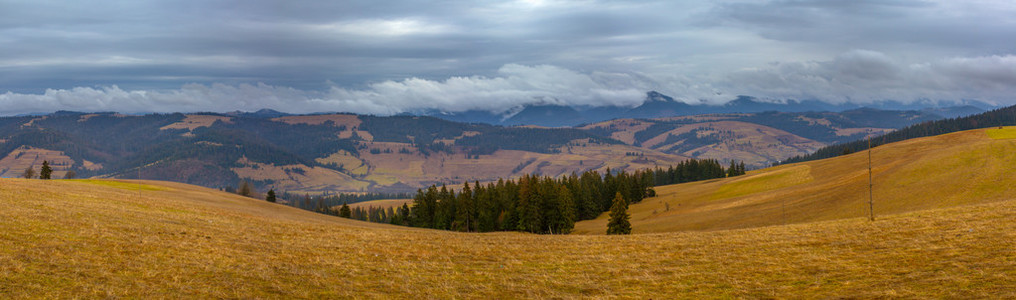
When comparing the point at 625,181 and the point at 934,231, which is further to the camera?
the point at 625,181

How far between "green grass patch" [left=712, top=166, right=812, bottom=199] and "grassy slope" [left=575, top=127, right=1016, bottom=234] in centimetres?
26

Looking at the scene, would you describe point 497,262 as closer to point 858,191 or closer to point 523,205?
point 523,205

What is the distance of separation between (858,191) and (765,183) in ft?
139

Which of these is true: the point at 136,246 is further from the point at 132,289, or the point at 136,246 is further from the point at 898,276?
the point at 898,276

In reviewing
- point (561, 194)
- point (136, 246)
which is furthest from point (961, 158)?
point (136, 246)

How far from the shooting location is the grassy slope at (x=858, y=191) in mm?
58938

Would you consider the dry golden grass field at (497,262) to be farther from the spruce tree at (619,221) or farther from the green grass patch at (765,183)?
the green grass patch at (765,183)

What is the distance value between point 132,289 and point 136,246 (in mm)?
10141

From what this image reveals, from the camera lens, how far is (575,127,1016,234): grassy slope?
5894 centimetres

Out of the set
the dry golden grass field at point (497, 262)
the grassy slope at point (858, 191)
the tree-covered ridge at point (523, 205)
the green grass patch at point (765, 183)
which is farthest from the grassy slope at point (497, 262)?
the green grass patch at point (765, 183)

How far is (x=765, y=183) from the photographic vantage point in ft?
373

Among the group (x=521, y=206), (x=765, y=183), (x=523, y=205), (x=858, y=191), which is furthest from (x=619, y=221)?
(x=765, y=183)

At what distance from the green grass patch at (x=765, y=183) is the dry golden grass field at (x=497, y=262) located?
68834 mm

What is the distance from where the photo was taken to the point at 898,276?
21.5 metres
